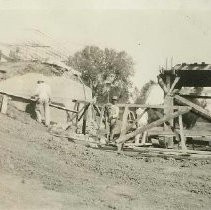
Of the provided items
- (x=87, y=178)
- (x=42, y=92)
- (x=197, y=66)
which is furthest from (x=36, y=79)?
(x=87, y=178)

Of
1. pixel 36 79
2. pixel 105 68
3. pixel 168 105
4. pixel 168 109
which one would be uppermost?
pixel 105 68

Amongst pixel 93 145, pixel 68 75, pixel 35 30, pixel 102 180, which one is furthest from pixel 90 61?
pixel 102 180

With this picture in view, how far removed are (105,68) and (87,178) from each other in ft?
145

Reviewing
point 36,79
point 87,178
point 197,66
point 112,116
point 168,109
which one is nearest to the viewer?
point 87,178

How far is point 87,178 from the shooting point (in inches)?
265

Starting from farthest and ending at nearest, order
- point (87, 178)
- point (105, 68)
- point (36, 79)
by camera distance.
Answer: point (105, 68) < point (36, 79) < point (87, 178)

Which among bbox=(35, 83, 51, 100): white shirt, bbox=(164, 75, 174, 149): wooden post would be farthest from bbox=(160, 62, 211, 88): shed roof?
bbox=(35, 83, 51, 100): white shirt

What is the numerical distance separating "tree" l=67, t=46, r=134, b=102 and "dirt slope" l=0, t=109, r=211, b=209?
40.1 meters

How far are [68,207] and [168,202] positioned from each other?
5.14ft

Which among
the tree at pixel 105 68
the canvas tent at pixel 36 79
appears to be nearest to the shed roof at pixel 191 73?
the canvas tent at pixel 36 79

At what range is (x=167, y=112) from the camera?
379 inches

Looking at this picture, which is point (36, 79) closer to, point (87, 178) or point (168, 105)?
point (168, 105)

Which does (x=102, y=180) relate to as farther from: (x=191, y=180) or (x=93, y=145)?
(x=93, y=145)

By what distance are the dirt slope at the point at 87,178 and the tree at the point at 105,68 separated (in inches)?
1580
